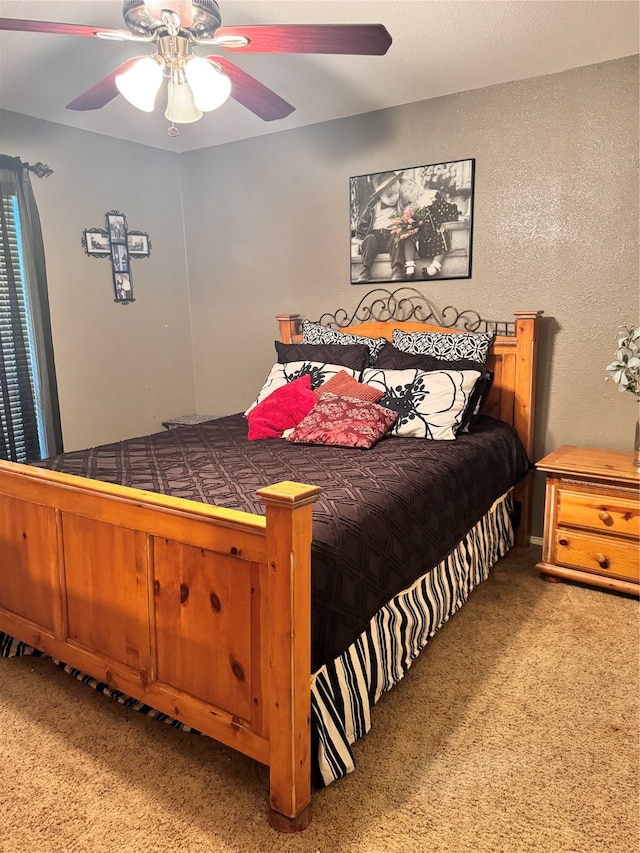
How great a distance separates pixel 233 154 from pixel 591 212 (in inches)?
92.4

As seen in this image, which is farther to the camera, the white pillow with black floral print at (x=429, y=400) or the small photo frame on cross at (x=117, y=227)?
the small photo frame on cross at (x=117, y=227)

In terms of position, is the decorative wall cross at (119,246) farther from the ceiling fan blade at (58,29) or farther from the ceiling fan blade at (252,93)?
the ceiling fan blade at (58,29)

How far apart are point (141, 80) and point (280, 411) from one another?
1458mm

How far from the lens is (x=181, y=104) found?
7.01 ft

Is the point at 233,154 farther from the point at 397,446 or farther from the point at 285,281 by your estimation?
the point at 397,446

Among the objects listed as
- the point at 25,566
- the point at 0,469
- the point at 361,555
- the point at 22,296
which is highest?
the point at 22,296

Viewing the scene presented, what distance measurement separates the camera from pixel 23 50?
2.56 meters

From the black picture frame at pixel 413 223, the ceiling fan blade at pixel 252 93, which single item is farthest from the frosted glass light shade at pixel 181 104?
the black picture frame at pixel 413 223

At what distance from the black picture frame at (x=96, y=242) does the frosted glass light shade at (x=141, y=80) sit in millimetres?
1882

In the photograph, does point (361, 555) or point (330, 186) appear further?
point (330, 186)

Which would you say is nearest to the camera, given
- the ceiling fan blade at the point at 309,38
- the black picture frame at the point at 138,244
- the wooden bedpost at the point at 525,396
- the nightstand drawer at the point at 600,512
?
the ceiling fan blade at the point at 309,38

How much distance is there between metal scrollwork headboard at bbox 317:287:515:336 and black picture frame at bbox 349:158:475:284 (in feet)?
0.32

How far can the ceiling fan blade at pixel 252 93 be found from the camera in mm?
2084

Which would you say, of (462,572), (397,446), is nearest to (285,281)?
(397,446)
